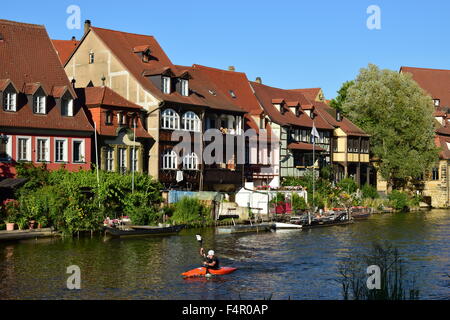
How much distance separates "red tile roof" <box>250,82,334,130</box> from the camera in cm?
7956

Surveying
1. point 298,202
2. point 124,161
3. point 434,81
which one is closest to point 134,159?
point 124,161

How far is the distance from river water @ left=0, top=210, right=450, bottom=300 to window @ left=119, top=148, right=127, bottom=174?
901 cm

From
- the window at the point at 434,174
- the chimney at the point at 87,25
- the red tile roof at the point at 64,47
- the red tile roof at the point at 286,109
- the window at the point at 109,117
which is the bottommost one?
the window at the point at 434,174

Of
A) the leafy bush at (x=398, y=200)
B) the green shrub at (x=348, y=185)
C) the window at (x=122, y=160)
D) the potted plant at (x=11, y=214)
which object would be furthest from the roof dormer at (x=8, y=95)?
the leafy bush at (x=398, y=200)

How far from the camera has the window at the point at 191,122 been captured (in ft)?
211

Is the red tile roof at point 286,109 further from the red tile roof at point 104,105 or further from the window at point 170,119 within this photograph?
the red tile roof at point 104,105

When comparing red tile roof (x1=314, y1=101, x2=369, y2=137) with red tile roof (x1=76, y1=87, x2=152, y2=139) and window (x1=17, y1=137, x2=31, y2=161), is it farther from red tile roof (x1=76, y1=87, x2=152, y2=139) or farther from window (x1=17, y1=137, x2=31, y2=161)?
window (x1=17, y1=137, x2=31, y2=161)

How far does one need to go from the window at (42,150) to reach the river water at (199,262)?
9386 mm

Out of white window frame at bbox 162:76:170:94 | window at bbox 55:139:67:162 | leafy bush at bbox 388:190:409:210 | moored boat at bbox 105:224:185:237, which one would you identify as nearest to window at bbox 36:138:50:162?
window at bbox 55:139:67:162

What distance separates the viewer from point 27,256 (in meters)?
38.8
